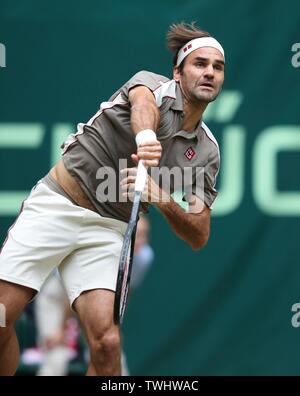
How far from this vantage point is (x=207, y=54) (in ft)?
19.8

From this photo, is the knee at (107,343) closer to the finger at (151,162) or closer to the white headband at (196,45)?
the finger at (151,162)

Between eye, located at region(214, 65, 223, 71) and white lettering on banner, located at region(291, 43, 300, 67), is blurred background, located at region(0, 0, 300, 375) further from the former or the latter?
eye, located at region(214, 65, 223, 71)

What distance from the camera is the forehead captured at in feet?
19.8

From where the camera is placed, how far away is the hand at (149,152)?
5.54m

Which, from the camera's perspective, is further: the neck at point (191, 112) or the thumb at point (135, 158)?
the neck at point (191, 112)

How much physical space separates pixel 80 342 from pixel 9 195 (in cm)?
103

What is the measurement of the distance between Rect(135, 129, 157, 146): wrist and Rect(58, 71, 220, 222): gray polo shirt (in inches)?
15.8

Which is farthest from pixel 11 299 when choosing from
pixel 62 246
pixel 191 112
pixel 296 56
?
pixel 296 56

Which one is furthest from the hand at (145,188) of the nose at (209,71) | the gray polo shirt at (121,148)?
the nose at (209,71)

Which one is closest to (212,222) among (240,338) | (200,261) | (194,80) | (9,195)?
(200,261)

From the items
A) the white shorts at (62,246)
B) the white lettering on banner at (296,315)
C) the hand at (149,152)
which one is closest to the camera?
the hand at (149,152)

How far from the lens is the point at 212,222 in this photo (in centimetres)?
810

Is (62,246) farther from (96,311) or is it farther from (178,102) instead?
(178,102)

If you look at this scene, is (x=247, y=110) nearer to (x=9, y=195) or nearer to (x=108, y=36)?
(x=108, y=36)
